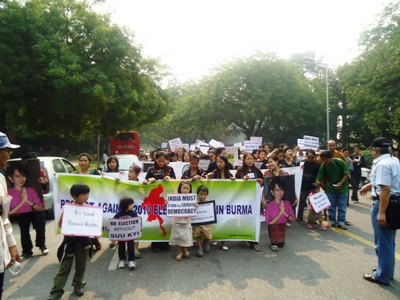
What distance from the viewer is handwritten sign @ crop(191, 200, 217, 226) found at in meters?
5.22

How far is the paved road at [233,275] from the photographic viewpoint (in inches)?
148

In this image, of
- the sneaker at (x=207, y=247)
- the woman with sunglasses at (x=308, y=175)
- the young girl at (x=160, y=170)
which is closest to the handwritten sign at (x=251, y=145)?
the woman with sunglasses at (x=308, y=175)

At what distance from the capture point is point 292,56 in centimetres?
4800

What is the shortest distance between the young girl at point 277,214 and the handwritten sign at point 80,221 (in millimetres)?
2940

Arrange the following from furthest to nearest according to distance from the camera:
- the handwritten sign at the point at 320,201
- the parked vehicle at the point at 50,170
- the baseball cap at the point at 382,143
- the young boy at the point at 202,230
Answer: the parked vehicle at the point at 50,170, the handwritten sign at the point at 320,201, the young boy at the point at 202,230, the baseball cap at the point at 382,143

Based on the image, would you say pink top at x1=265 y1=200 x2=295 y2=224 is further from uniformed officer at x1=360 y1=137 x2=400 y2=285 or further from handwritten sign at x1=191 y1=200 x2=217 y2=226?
uniformed officer at x1=360 y1=137 x2=400 y2=285

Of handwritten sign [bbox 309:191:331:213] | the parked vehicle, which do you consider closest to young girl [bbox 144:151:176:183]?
the parked vehicle

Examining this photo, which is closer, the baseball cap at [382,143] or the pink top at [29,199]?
the baseball cap at [382,143]

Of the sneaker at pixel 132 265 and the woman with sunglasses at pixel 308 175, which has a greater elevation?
the woman with sunglasses at pixel 308 175

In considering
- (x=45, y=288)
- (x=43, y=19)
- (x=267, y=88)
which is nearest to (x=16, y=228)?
(x=45, y=288)

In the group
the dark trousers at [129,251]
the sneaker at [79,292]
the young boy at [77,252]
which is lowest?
the sneaker at [79,292]

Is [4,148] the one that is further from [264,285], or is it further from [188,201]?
[264,285]

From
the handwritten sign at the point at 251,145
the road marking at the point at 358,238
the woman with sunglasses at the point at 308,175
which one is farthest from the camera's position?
the handwritten sign at the point at 251,145

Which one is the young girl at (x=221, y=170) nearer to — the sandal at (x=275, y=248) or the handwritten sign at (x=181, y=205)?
the handwritten sign at (x=181, y=205)
